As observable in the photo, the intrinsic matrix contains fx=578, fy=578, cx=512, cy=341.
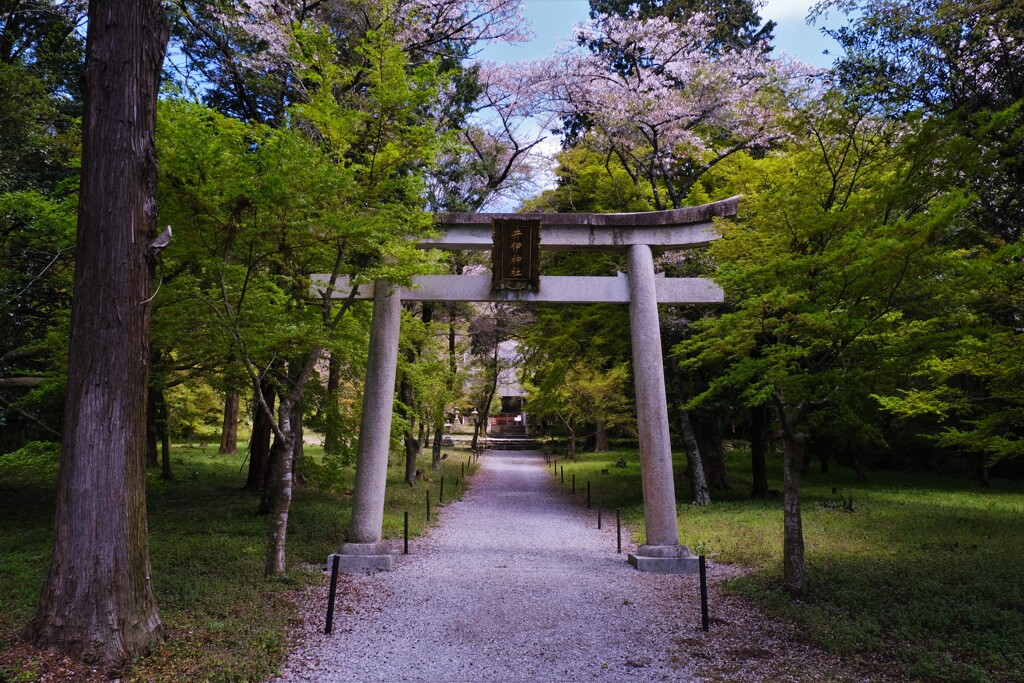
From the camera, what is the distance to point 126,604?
15.5 ft

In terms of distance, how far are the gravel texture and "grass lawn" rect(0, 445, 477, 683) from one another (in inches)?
18.0

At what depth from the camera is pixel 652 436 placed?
30.7 ft

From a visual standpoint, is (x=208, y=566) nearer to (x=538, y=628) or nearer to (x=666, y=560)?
(x=538, y=628)

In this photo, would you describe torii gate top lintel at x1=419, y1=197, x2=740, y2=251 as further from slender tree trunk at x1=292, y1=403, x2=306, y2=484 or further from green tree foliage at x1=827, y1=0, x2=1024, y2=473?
slender tree trunk at x1=292, y1=403, x2=306, y2=484

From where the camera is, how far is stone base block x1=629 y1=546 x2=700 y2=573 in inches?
350

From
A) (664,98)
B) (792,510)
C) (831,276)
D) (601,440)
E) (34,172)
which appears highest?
(664,98)

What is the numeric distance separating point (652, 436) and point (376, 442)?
4.45m

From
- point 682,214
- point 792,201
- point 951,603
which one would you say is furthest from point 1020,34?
point 951,603

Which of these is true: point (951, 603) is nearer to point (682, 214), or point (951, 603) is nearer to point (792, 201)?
point (792, 201)

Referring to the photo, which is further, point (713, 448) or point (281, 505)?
point (713, 448)

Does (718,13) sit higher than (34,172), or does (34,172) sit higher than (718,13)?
(718,13)

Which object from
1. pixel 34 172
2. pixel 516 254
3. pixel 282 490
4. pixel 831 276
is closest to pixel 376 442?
pixel 282 490

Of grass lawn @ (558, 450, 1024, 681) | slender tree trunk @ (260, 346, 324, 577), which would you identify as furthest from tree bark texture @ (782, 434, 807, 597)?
slender tree trunk @ (260, 346, 324, 577)

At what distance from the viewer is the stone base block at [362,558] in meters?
8.77
